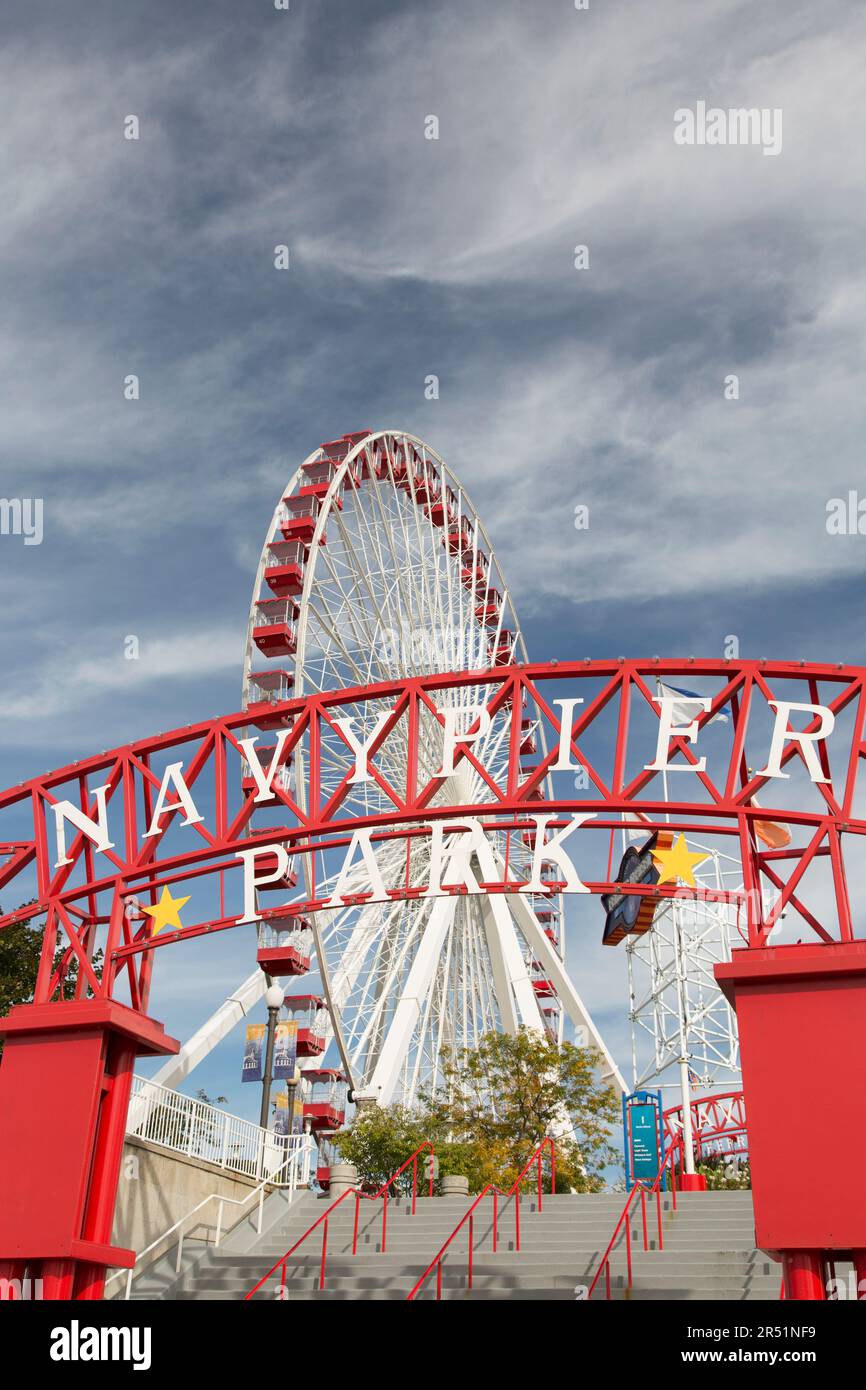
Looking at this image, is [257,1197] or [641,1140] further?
[641,1140]

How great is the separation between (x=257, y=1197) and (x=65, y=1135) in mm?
7950

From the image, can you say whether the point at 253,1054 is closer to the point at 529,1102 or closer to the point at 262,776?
the point at 529,1102

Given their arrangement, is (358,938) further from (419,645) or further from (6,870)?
(6,870)

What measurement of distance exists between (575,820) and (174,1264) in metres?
8.66

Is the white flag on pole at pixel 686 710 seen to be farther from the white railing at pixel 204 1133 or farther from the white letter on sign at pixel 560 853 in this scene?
the white railing at pixel 204 1133

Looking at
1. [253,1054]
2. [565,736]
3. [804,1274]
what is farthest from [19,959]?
[804,1274]

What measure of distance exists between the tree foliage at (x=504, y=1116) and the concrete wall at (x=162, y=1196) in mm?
7300

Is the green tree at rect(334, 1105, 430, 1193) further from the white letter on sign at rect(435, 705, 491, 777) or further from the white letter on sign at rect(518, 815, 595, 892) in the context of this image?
the white letter on sign at rect(435, 705, 491, 777)

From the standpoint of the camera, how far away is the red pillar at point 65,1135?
14.3 metres

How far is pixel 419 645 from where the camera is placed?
36031 mm

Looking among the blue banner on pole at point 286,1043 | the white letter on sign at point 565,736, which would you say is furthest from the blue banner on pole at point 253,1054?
the white letter on sign at point 565,736

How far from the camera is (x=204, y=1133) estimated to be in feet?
70.5

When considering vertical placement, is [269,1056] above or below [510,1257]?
above
